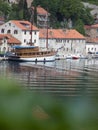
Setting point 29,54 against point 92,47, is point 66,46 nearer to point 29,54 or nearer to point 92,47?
point 92,47

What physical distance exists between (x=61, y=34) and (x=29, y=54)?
266 inches

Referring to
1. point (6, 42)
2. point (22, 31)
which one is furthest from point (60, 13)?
point (6, 42)

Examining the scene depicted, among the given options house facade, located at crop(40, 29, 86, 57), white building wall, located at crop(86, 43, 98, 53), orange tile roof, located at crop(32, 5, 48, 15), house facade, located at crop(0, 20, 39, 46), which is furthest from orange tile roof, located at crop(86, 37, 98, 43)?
house facade, located at crop(0, 20, 39, 46)

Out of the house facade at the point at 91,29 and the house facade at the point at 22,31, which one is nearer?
the house facade at the point at 22,31

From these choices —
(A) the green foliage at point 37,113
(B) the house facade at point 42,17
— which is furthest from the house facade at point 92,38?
(A) the green foliage at point 37,113

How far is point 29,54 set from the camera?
31922 millimetres

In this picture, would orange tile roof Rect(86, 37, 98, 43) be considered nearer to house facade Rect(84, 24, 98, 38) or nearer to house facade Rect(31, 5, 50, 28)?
house facade Rect(84, 24, 98, 38)

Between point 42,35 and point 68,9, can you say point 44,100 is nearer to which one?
point 42,35

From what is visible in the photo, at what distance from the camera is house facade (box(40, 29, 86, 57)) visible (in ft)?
122

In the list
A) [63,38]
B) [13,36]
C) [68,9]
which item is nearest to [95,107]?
[13,36]

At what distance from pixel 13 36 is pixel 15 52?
374cm

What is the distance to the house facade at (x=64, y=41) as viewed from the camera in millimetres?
37250

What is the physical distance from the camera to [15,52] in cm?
3180

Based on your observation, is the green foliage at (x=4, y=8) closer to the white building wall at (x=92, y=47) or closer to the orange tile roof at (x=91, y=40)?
the white building wall at (x=92, y=47)
